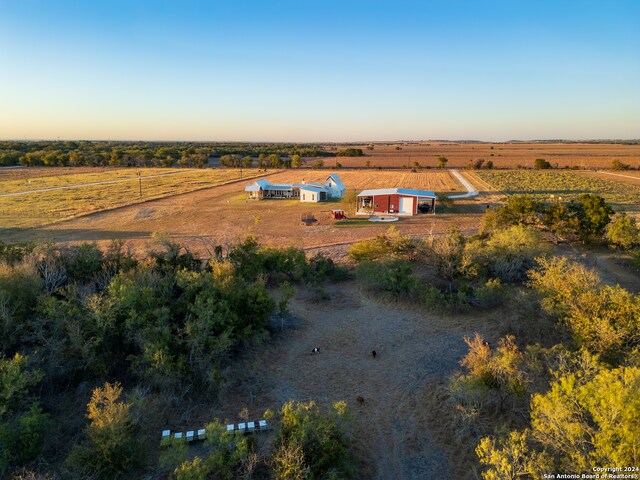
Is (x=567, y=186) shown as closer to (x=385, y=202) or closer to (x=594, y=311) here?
(x=385, y=202)

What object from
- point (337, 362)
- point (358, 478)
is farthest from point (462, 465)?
point (337, 362)

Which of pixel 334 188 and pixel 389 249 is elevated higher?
pixel 334 188

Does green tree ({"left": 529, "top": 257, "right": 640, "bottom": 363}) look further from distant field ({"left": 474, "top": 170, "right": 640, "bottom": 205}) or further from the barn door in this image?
distant field ({"left": 474, "top": 170, "right": 640, "bottom": 205})

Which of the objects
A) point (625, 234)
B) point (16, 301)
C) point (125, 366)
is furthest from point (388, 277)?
point (625, 234)

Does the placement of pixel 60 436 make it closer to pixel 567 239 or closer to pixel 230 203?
pixel 567 239

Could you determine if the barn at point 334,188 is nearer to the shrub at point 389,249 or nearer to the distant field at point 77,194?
the distant field at point 77,194

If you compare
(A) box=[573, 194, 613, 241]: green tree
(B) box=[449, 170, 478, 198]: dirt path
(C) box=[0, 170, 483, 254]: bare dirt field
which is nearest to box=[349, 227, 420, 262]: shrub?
(C) box=[0, 170, 483, 254]: bare dirt field
